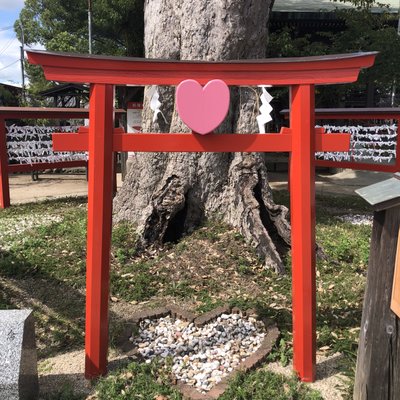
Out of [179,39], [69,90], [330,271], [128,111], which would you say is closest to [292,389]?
[330,271]

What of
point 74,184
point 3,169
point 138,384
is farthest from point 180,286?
point 74,184

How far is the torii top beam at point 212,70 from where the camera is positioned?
272 centimetres

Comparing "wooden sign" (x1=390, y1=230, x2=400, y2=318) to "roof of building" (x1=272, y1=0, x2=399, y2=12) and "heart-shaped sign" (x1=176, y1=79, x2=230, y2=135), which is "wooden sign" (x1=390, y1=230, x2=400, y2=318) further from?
"roof of building" (x1=272, y1=0, x2=399, y2=12)

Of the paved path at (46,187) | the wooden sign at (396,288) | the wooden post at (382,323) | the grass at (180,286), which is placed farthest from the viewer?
the paved path at (46,187)

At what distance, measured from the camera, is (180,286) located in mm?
4371

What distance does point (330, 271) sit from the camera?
15.8ft

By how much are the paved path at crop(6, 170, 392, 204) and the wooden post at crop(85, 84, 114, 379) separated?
6943mm

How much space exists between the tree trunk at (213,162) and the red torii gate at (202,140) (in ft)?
6.64

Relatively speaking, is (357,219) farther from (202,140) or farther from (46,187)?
(46,187)

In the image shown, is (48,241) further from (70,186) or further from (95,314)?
(70,186)

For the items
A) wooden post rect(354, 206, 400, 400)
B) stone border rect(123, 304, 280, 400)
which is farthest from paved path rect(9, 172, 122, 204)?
wooden post rect(354, 206, 400, 400)

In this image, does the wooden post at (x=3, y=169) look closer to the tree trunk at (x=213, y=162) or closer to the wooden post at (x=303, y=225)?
the tree trunk at (x=213, y=162)

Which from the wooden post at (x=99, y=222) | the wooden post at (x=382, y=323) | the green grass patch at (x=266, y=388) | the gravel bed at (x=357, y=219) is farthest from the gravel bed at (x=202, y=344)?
the gravel bed at (x=357, y=219)

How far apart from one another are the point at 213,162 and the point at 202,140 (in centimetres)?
267
